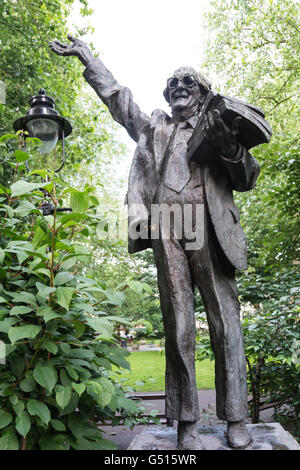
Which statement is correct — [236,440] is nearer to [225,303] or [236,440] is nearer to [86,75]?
[225,303]

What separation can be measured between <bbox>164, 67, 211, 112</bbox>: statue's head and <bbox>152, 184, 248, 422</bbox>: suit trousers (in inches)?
25.2

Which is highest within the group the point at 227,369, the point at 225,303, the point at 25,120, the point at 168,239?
the point at 25,120

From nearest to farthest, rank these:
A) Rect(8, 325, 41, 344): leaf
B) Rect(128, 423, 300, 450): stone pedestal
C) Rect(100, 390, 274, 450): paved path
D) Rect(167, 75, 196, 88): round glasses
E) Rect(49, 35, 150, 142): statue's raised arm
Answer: Rect(8, 325, 41, 344): leaf
Rect(128, 423, 300, 450): stone pedestal
Rect(167, 75, 196, 88): round glasses
Rect(49, 35, 150, 142): statue's raised arm
Rect(100, 390, 274, 450): paved path

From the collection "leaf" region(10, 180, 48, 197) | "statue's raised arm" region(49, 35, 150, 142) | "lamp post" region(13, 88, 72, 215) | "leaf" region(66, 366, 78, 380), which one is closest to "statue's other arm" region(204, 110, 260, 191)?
"statue's raised arm" region(49, 35, 150, 142)

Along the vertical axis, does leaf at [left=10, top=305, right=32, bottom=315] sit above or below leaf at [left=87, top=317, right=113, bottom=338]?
above

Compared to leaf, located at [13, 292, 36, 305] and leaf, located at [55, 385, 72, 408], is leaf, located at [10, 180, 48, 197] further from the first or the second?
leaf, located at [55, 385, 72, 408]

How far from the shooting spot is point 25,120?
4375mm

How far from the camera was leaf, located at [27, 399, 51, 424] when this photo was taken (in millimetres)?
1637

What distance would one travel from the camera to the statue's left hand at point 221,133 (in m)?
2.26

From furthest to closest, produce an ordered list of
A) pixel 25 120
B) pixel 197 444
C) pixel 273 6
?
pixel 273 6, pixel 25 120, pixel 197 444

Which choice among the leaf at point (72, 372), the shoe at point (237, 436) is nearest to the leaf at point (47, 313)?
the leaf at point (72, 372)

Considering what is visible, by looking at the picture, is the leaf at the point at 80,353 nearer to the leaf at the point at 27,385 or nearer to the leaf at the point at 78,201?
the leaf at the point at 27,385

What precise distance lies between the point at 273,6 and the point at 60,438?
14.2 m
